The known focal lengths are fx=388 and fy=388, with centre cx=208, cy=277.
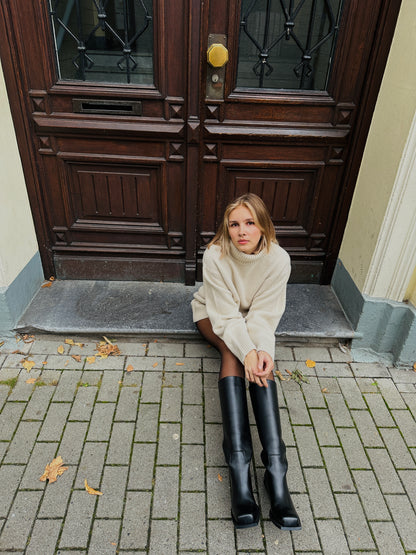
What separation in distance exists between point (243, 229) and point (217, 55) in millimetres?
1328

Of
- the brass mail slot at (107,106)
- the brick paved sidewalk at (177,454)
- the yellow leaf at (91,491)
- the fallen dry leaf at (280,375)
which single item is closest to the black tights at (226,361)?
the brick paved sidewalk at (177,454)

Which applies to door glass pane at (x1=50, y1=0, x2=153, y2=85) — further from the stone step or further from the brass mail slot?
the stone step

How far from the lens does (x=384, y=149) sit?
2805mm

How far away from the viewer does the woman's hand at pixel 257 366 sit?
2.26 m

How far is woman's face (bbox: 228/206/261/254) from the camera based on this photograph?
2311 millimetres

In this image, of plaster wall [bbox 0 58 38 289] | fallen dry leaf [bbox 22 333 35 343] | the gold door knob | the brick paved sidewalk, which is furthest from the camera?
fallen dry leaf [bbox 22 333 35 343]

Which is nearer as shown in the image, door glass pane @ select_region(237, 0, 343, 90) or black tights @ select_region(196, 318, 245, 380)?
black tights @ select_region(196, 318, 245, 380)

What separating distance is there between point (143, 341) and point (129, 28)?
7.71 feet

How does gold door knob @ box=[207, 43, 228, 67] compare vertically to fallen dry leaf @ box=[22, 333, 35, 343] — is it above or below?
above

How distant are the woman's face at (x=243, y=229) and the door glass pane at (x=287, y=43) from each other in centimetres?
128

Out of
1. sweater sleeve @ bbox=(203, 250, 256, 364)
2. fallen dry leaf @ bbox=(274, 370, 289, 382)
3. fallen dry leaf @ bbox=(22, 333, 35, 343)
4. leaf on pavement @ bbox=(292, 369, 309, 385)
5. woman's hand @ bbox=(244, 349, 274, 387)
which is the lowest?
leaf on pavement @ bbox=(292, 369, 309, 385)

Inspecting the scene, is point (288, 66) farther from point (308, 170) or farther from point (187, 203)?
point (187, 203)

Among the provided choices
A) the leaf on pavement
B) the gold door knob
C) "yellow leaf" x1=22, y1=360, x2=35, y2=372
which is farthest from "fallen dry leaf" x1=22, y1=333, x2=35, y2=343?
the gold door knob

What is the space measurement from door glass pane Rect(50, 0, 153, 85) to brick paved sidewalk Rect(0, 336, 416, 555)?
2075 mm
